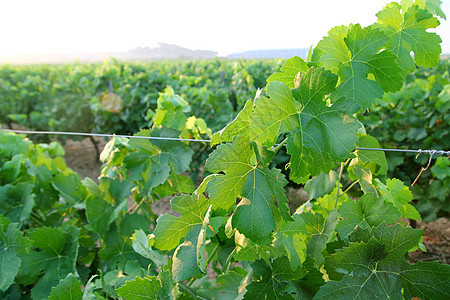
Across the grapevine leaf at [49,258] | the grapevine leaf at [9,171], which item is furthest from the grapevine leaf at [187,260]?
the grapevine leaf at [9,171]

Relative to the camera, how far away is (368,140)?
123 centimetres

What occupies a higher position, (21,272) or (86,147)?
(21,272)

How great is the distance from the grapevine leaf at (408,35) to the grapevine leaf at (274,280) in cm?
66

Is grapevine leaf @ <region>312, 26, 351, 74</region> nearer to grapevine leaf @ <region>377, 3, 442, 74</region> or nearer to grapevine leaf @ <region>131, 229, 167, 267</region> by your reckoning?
grapevine leaf @ <region>377, 3, 442, 74</region>

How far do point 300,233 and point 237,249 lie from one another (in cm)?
20

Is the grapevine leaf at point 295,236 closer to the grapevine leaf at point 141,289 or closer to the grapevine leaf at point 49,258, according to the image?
the grapevine leaf at point 141,289

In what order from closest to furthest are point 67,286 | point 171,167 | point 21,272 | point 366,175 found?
point 67,286 → point 366,175 → point 21,272 → point 171,167

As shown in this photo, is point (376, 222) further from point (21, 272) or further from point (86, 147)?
→ point (86, 147)

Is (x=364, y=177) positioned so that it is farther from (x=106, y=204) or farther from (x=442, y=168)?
(x=442, y=168)

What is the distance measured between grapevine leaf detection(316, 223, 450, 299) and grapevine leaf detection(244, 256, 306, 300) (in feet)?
0.47

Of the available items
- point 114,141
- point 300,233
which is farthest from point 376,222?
point 114,141

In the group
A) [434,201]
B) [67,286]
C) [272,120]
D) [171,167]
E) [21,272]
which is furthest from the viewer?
[434,201]

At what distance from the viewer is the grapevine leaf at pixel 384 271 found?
0.77 meters

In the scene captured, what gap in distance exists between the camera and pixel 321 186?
1.25 meters
